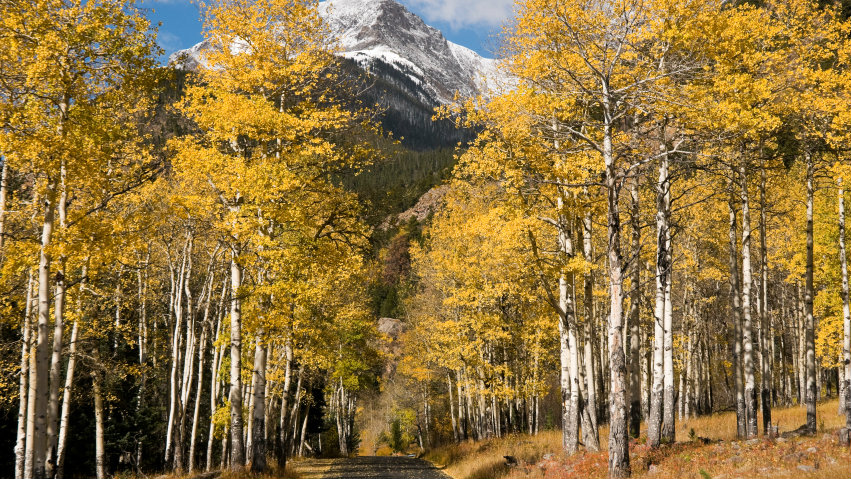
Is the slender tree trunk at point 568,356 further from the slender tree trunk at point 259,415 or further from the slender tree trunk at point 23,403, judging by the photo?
the slender tree trunk at point 23,403

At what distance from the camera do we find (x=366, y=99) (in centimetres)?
1597

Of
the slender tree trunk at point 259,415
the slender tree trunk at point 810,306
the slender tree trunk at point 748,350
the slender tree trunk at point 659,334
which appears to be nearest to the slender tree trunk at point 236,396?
the slender tree trunk at point 259,415

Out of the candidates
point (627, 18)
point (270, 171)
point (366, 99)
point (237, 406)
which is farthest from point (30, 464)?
point (627, 18)

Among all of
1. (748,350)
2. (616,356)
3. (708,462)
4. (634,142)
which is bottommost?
(708,462)

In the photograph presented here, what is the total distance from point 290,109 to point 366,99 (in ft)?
7.03

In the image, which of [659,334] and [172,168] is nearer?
[659,334]

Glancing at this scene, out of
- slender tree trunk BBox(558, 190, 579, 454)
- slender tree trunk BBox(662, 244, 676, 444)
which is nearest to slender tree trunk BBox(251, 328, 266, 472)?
slender tree trunk BBox(558, 190, 579, 454)

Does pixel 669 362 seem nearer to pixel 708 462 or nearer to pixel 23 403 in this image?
pixel 708 462

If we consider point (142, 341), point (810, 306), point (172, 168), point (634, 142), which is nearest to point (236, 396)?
point (172, 168)

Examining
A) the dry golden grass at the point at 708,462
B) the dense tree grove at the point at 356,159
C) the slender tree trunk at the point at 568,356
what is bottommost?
the dry golden grass at the point at 708,462

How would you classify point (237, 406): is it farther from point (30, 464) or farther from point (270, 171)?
point (270, 171)

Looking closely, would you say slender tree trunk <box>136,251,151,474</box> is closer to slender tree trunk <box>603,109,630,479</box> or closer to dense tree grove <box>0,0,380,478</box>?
dense tree grove <box>0,0,380,478</box>

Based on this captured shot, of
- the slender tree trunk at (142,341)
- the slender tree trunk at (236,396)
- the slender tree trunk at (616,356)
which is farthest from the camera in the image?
the slender tree trunk at (142,341)

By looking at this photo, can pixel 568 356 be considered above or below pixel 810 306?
below
